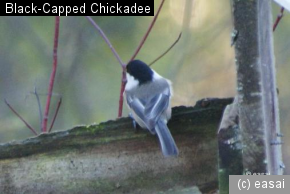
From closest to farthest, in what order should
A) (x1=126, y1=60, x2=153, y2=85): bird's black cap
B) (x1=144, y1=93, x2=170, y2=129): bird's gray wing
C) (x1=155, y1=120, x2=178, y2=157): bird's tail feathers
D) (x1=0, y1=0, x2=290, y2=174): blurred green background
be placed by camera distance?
(x1=155, y1=120, x2=178, y2=157): bird's tail feathers
(x1=144, y1=93, x2=170, y2=129): bird's gray wing
(x1=126, y1=60, x2=153, y2=85): bird's black cap
(x1=0, y1=0, x2=290, y2=174): blurred green background

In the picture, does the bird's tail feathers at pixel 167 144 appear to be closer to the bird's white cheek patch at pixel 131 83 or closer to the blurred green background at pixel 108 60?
the bird's white cheek patch at pixel 131 83

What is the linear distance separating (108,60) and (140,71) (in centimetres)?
341

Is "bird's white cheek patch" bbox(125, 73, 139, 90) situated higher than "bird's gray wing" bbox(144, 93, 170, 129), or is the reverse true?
"bird's white cheek patch" bbox(125, 73, 139, 90)

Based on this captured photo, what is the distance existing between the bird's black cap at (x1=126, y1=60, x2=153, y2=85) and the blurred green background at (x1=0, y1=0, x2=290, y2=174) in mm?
2008

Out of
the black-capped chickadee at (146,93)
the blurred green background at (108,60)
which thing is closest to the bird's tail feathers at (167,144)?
the black-capped chickadee at (146,93)

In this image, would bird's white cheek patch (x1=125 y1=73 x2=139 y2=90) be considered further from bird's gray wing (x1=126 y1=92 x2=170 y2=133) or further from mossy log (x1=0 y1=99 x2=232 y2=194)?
mossy log (x1=0 y1=99 x2=232 y2=194)

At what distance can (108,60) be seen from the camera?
274 inches

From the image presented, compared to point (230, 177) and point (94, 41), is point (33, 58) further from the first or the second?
point (230, 177)

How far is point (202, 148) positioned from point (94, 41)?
4873 mm

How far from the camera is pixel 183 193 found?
2107mm

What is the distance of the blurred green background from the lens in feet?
20.0

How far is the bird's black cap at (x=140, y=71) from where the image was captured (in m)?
3.56

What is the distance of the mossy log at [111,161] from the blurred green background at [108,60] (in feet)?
11.4

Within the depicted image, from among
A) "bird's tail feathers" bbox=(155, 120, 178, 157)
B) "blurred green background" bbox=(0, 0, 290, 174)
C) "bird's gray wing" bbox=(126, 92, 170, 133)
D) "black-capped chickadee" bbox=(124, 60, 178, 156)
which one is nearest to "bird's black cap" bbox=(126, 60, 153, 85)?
"black-capped chickadee" bbox=(124, 60, 178, 156)
